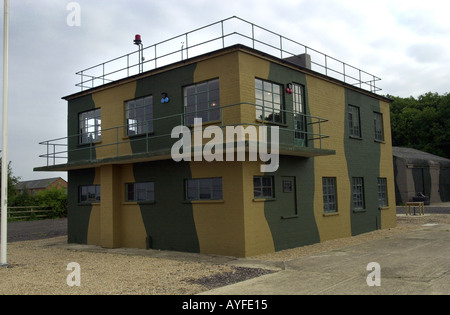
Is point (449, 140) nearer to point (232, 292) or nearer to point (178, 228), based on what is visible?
point (178, 228)

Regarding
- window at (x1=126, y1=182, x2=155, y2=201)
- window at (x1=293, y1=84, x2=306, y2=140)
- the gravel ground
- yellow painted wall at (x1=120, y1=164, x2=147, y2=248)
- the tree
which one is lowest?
the gravel ground

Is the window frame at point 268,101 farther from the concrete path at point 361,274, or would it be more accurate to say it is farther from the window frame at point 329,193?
the concrete path at point 361,274

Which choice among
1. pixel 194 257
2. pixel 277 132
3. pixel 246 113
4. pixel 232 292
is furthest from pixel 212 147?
pixel 232 292

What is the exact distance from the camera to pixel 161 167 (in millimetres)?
14812

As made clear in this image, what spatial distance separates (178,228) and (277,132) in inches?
180

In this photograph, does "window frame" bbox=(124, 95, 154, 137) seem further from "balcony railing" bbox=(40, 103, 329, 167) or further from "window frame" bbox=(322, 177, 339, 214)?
"window frame" bbox=(322, 177, 339, 214)

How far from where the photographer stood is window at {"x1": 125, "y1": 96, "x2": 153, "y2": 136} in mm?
15417

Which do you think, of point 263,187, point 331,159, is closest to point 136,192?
point 263,187

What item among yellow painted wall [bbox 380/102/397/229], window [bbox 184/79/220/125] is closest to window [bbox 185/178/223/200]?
window [bbox 184/79/220/125]

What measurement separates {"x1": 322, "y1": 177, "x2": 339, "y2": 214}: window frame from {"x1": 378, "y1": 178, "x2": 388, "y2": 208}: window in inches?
162

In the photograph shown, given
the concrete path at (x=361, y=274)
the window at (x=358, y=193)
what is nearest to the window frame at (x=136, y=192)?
the concrete path at (x=361, y=274)

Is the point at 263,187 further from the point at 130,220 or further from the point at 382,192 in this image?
the point at 382,192

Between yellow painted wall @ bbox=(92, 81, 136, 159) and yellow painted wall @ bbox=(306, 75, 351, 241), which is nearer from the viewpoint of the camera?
yellow painted wall @ bbox=(306, 75, 351, 241)

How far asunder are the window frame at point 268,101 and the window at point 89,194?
7923 millimetres
